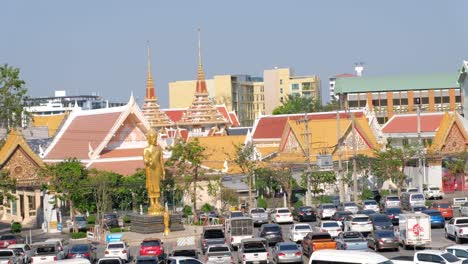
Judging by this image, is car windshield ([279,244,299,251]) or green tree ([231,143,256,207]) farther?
green tree ([231,143,256,207])

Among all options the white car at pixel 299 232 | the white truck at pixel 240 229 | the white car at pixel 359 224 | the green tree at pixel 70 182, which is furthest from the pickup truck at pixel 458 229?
the green tree at pixel 70 182

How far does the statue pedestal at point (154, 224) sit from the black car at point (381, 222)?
11.7 m

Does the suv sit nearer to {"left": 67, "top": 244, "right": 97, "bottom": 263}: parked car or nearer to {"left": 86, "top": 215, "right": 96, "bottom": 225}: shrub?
{"left": 86, "top": 215, "right": 96, "bottom": 225}: shrub

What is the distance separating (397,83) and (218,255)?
344 ft

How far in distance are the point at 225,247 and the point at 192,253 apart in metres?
1.32

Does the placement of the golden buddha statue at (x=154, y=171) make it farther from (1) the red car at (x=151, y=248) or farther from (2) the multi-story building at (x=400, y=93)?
(2) the multi-story building at (x=400, y=93)

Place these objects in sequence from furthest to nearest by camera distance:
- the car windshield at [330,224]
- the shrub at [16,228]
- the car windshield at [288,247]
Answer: the shrub at [16,228] < the car windshield at [330,224] < the car windshield at [288,247]

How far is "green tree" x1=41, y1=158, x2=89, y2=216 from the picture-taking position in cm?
6650

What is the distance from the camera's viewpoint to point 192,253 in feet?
136

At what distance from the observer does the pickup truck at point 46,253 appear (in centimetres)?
4319

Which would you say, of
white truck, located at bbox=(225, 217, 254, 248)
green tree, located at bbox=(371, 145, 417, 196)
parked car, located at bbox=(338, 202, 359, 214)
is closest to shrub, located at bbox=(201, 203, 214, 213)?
parked car, located at bbox=(338, 202, 359, 214)

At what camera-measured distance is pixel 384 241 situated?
44.1 metres

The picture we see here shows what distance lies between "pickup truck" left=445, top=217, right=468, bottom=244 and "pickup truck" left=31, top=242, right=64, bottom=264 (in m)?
17.3

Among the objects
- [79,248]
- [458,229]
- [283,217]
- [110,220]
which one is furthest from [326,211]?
[79,248]
